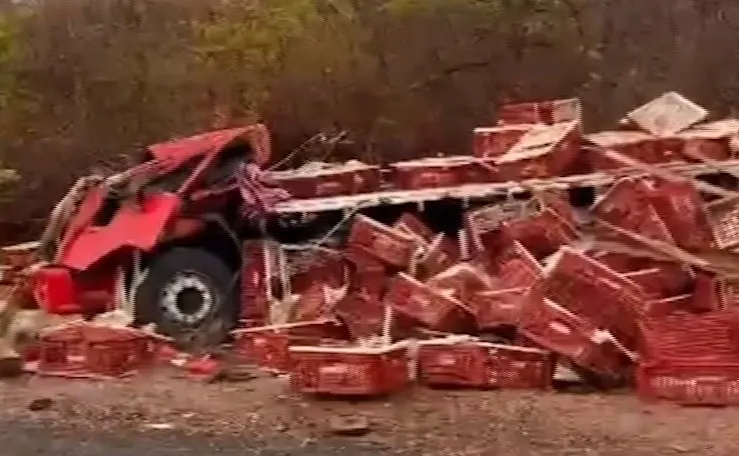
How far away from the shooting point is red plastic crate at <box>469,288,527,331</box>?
11078 mm

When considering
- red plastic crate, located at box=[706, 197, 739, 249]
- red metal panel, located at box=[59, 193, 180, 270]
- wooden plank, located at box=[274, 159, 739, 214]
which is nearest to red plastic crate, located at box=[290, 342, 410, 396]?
wooden plank, located at box=[274, 159, 739, 214]

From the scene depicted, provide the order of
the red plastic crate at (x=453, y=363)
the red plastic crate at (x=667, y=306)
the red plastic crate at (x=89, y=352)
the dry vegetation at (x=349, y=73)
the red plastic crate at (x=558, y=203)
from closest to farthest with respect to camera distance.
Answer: the red plastic crate at (x=453, y=363) → the red plastic crate at (x=667, y=306) → the red plastic crate at (x=89, y=352) → the red plastic crate at (x=558, y=203) → the dry vegetation at (x=349, y=73)

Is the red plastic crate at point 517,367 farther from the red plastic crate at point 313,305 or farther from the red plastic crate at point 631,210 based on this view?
the red plastic crate at point 313,305

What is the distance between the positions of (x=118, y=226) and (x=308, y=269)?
5.89 ft

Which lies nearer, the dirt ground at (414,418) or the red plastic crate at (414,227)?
the dirt ground at (414,418)

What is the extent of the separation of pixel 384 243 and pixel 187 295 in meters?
1.91

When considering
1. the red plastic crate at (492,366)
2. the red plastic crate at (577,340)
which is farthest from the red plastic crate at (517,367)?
the red plastic crate at (577,340)

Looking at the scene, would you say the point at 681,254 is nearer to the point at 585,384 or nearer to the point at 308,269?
the point at 585,384

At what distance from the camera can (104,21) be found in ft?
64.2

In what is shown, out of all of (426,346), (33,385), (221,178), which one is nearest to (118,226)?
(221,178)

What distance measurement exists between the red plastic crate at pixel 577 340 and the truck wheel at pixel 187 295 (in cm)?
335

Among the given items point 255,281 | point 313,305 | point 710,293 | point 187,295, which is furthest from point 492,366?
point 187,295

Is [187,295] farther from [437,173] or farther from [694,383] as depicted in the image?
[694,383]

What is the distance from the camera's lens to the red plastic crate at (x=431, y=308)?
37.2 ft
